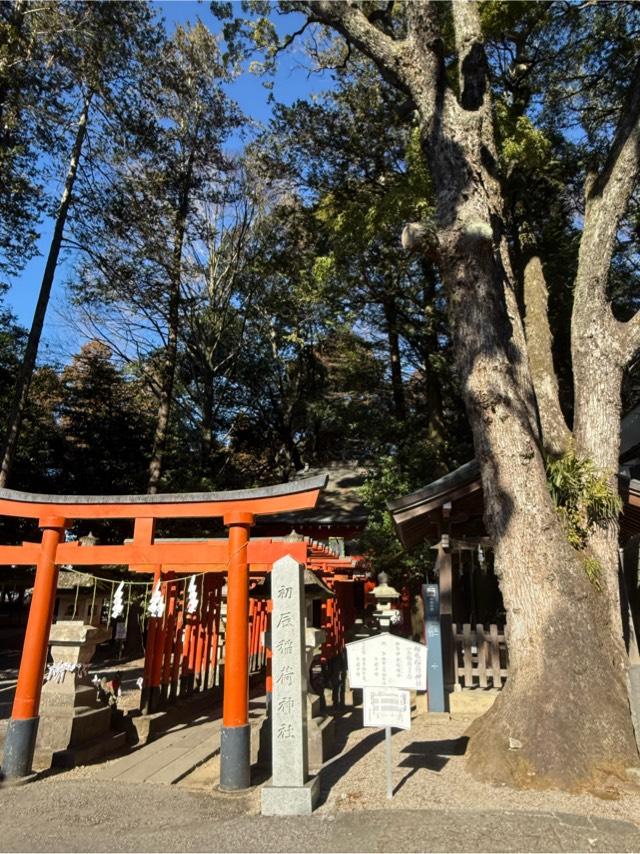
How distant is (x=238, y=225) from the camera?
18.9 meters

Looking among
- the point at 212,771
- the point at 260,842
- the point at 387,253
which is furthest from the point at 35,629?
the point at 387,253

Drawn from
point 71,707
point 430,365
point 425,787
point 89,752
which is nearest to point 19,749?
point 71,707

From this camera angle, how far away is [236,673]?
530 centimetres

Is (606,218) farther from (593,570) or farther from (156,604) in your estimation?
(156,604)

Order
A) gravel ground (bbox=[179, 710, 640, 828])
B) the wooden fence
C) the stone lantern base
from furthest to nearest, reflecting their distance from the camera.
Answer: the wooden fence < the stone lantern base < gravel ground (bbox=[179, 710, 640, 828])

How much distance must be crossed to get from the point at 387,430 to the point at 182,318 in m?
7.97

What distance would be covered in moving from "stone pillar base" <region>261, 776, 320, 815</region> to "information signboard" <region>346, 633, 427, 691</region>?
888 mm

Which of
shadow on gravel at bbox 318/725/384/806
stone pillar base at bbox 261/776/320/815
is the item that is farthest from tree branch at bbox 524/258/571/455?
stone pillar base at bbox 261/776/320/815

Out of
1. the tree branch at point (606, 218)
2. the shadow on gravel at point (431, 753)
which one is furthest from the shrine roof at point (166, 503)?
the tree branch at point (606, 218)

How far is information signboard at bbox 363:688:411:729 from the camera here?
187 inches

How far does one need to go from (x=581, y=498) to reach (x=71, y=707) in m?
6.19

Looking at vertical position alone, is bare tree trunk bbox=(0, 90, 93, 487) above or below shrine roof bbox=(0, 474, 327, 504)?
above

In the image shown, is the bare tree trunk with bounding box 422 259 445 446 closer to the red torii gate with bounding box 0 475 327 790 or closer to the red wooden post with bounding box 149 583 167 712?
the red wooden post with bounding box 149 583 167 712

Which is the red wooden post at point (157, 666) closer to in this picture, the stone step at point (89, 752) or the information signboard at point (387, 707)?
the stone step at point (89, 752)
